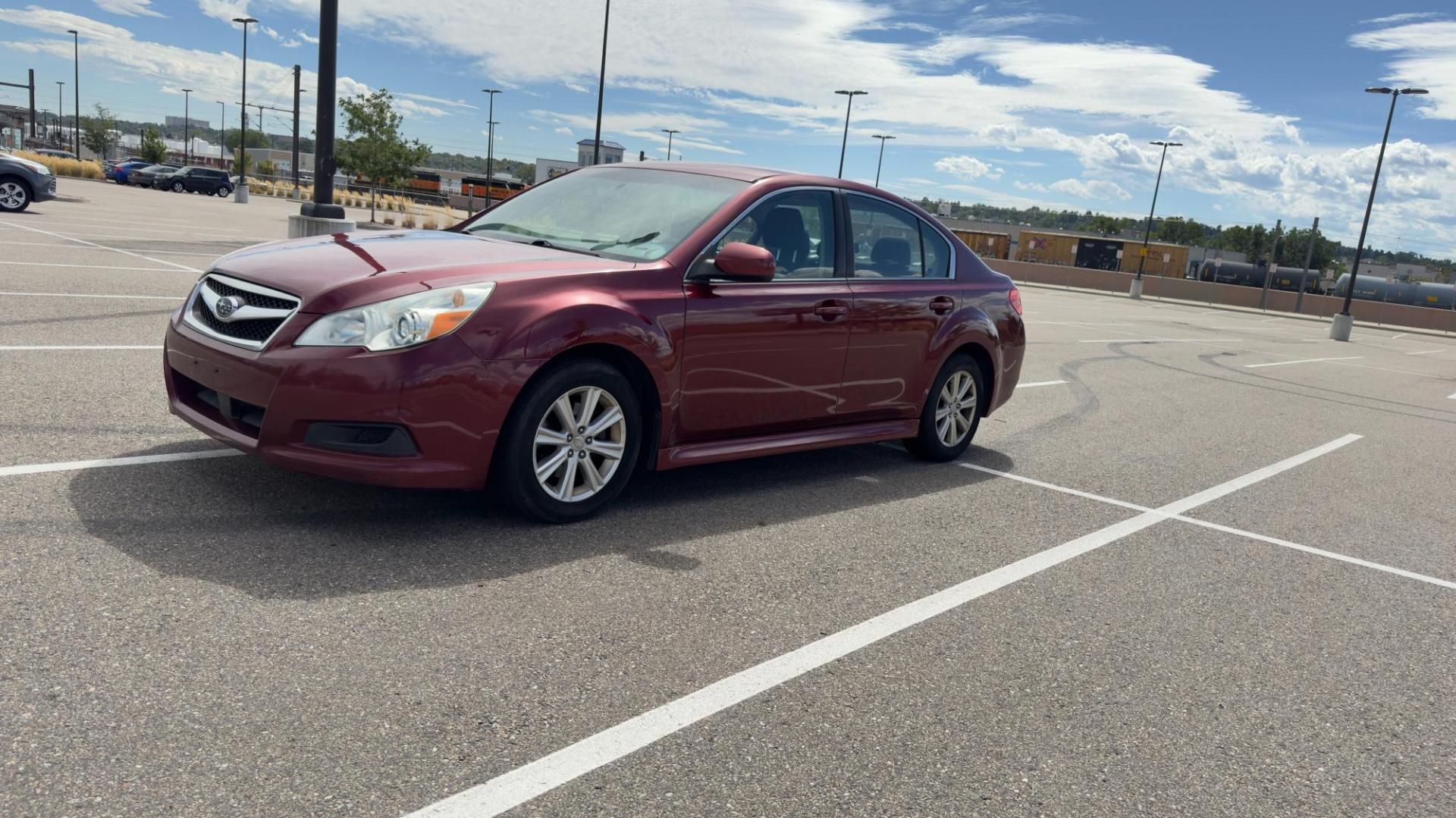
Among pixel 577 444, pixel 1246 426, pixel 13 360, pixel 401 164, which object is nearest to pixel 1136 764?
pixel 577 444

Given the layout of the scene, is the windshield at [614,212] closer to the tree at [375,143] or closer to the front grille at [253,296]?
the front grille at [253,296]

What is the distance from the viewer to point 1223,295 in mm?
58344

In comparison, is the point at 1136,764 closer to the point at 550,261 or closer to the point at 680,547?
the point at 680,547

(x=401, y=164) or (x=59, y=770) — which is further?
(x=401, y=164)

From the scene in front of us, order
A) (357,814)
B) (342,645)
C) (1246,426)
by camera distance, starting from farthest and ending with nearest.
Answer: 1. (1246,426)
2. (342,645)
3. (357,814)

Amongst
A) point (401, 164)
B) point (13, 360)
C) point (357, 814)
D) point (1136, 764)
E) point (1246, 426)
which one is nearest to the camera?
point (357, 814)

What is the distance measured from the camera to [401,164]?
4422 cm

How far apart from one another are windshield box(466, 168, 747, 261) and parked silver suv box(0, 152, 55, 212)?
2002cm

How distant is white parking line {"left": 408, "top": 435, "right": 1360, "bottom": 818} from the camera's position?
275 centimetres

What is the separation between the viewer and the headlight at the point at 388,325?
14.1 feet

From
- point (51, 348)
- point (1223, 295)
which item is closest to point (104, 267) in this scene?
point (51, 348)

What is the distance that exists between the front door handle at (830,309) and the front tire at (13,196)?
21.7m

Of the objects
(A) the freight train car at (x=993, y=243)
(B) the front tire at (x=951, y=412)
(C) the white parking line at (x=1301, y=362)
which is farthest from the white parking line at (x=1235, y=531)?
(A) the freight train car at (x=993, y=243)

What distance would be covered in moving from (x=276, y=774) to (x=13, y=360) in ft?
18.3
